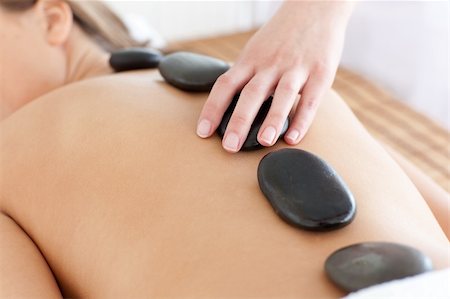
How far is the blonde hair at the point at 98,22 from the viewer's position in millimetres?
1381

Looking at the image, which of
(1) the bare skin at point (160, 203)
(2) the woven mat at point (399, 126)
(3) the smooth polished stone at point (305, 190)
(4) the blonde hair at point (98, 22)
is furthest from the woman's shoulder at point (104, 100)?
(2) the woven mat at point (399, 126)

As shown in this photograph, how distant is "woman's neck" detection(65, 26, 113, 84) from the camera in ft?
4.45

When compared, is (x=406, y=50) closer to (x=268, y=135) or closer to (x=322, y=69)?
(x=322, y=69)

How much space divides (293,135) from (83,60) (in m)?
0.62

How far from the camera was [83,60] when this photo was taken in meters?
1.37

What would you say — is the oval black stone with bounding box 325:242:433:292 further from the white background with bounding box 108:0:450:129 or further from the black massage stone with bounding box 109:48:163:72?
the white background with bounding box 108:0:450:129

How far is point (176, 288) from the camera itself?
2.45 ft

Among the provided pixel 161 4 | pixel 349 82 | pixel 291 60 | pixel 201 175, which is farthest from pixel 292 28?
pixel 161 4

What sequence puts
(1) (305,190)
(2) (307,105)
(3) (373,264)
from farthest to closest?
1. (2) (307,105)
2. (1) (305,190)
3. (3) (373,264)

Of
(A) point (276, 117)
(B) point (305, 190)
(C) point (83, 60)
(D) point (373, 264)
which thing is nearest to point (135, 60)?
(C) point (83, 60)

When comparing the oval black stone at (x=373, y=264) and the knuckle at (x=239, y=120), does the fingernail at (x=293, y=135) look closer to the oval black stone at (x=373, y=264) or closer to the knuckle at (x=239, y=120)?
the knuckle at (x=239, y=120)

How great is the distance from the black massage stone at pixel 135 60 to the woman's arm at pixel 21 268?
37 centimetres

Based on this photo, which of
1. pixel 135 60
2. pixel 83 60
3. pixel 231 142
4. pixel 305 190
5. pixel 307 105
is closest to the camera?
pixel 305 190

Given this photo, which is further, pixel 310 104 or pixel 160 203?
pixel 310 104
